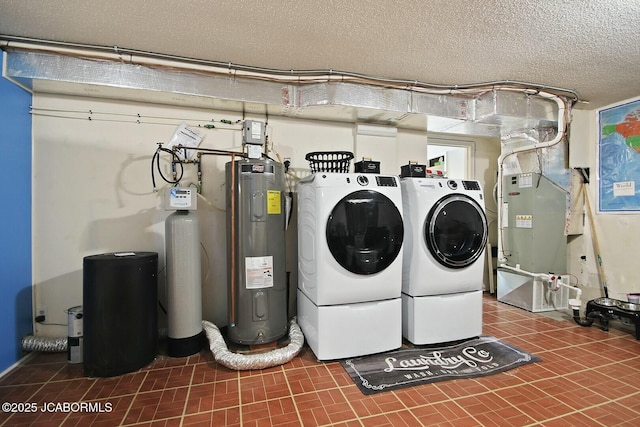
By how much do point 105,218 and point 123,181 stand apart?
0.37 metres

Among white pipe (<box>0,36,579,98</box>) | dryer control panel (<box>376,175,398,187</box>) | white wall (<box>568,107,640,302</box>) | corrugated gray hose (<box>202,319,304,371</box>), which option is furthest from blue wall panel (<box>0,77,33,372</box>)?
white wall (<box>568,107,640,302</box>)

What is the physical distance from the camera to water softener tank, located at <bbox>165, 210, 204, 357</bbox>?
87.1 inches

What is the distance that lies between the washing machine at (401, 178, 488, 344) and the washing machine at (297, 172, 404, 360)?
0.17 meters

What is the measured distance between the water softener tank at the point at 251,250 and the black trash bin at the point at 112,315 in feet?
2.19

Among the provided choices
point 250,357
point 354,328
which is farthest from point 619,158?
point 250,357

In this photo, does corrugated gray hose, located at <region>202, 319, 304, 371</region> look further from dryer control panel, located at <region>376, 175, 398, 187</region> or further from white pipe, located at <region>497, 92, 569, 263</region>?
white pipe, located at <region>497, 92, 569, 263</region>

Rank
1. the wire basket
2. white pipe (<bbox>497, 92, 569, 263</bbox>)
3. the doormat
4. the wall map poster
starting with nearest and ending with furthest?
the doormat
the wire basket
white pipe (<bbox>497, 92, 569, 263</bbox>)
the wall map poster

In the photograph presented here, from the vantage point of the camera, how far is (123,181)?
2555 mm

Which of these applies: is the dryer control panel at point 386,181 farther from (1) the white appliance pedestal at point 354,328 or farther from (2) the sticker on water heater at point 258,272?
(2) the sticker on water heater at point 258,272

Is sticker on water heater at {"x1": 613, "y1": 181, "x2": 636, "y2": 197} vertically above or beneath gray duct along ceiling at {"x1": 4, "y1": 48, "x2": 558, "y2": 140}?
beneath

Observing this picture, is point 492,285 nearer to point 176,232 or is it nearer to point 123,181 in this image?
point 176,232

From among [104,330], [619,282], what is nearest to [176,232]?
[104,330]

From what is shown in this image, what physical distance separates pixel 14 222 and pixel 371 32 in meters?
3.05

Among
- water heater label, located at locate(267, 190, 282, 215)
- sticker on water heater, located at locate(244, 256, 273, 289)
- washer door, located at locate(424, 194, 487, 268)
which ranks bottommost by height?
sticker on water heater, located at locate(244, 256, 273, 289)
